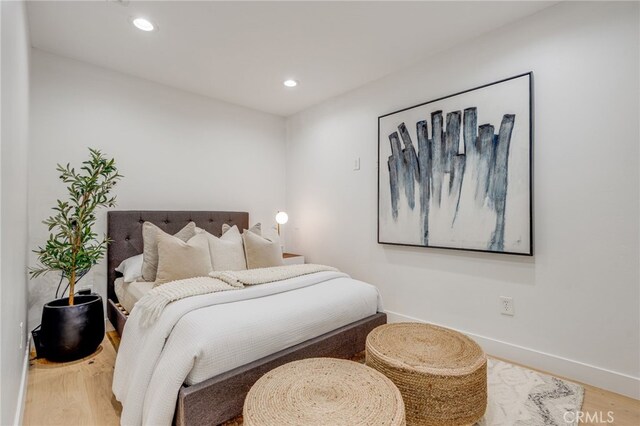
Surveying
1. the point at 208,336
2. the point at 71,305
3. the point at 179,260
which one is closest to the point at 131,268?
the point at 71,305

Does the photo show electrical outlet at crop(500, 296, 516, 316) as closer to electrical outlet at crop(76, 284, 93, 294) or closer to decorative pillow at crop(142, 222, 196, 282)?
decorative pillow at crop(142, 222, 196, 282)

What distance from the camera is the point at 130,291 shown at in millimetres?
2322

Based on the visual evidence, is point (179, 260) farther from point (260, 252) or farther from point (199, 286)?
point (260, 252)

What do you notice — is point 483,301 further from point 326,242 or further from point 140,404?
point 140,404

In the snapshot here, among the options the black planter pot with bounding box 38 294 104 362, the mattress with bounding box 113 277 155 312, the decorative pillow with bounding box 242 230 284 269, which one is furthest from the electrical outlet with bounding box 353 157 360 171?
the black planter pot with bounding box 38 294 104 362

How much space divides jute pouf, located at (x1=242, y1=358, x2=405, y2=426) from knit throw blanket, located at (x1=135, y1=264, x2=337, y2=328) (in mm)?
690

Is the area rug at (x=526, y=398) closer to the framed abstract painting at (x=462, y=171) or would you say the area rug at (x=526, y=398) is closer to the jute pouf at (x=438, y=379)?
the jute pouf at (x=438, y=379)

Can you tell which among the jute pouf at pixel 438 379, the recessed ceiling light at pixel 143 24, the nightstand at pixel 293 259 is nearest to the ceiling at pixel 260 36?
the recessed ceiling light at pixel 143 24

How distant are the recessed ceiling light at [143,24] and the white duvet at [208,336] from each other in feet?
6.61

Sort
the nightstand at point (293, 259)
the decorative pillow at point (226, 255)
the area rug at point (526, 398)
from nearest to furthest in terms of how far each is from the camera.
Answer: the area rug at point (526, 398) → the decorative pillow at point (226, 255) → the nightstand at point (293, 259)

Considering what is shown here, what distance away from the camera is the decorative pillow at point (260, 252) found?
2.71 meters

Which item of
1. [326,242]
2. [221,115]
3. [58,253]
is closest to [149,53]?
[221,115]

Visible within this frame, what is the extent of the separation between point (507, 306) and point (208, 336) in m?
2.13

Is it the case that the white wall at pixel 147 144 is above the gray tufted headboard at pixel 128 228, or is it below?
above
